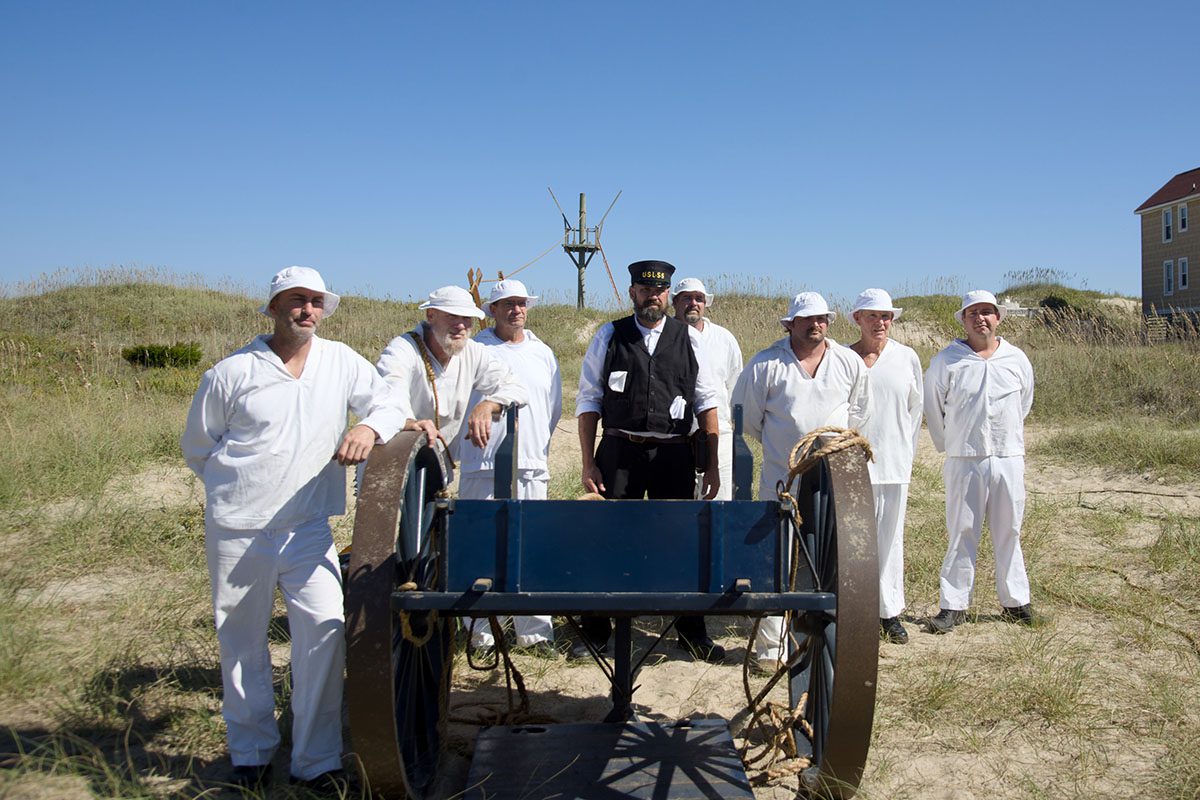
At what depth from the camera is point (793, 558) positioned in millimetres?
3072

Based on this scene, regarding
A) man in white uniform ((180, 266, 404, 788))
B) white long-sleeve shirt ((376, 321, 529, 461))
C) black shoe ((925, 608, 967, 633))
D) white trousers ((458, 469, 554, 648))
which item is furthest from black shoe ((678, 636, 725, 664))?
man in white uniform ((180, 266, 404, 788))

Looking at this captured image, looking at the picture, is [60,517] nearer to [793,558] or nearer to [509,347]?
[509,347]

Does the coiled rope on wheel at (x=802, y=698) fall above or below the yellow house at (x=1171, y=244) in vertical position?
below

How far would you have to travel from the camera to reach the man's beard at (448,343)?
4.26m

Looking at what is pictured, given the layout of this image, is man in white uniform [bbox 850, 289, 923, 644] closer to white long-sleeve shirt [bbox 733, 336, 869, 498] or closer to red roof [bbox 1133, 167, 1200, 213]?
white long-sleeve shirt [bbox 733, 336, 869, 498]

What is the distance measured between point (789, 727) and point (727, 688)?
106 centimetres

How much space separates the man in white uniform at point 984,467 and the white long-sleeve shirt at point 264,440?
3302 mm

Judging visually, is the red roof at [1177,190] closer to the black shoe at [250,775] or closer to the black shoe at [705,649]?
the black shoe at [705,649]

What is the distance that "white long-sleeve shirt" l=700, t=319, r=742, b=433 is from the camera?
5.73 m

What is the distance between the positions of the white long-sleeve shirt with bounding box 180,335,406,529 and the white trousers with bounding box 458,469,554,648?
140cm

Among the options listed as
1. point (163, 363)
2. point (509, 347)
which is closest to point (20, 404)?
point (163, 363)

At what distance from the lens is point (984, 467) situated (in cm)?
503

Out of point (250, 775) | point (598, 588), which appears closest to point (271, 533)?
point (250, 775)

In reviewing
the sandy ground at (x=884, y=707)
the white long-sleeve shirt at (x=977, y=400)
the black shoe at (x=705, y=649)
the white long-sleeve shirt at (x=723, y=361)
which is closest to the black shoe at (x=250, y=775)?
the sandy ground at (x=884, y=707)
